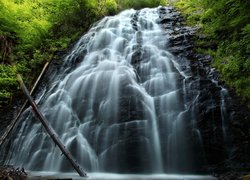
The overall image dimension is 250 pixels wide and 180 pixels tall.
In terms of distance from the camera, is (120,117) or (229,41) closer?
(120,117)

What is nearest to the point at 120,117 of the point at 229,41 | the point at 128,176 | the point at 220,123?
the point at 128,176

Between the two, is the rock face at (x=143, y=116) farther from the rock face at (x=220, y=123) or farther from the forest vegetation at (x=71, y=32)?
the forest vegetation at (x=71, y=32)

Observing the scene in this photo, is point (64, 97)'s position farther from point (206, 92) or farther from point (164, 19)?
point (164, 19)

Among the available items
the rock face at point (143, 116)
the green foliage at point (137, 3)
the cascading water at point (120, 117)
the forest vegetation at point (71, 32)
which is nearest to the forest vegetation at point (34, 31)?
the forest vegetation at point (71, 32)

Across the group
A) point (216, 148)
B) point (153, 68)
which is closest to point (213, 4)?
point (153, 68)

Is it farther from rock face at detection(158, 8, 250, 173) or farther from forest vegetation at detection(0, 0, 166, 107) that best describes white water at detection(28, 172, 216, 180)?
forest vegetation at detection(0, 0, 166, 107)

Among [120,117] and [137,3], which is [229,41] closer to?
[120,117]

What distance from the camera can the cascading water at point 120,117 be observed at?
6.87 meters

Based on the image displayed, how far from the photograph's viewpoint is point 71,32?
1301cm

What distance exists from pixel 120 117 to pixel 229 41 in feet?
13.9

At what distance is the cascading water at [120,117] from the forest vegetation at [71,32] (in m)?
1.21

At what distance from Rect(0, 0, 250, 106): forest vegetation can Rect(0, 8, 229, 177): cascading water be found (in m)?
1.21

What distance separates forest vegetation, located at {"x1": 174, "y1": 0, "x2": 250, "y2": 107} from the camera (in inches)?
292

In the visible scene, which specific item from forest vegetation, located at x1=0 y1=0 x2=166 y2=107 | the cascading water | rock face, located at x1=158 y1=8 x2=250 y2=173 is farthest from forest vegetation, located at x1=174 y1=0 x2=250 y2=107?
forest vegetation, located at x1=0 y1=0 x2=166 y2=107
